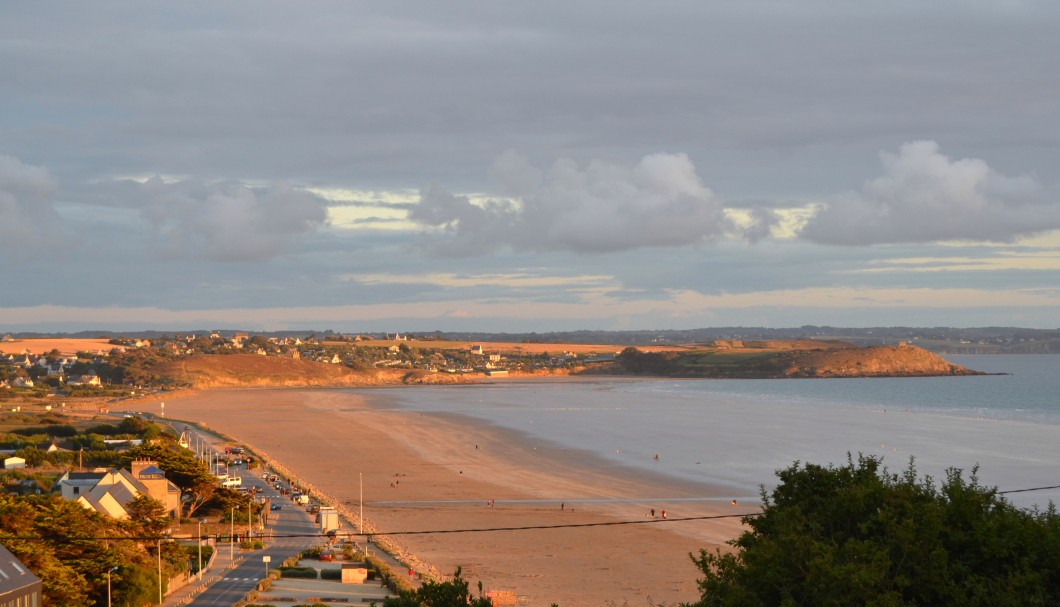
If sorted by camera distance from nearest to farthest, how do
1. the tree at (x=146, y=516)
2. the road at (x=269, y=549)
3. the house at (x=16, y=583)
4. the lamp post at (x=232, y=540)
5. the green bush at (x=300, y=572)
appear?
the house at (x=16, y=583), the road at (x=269, y=549), the green bush at (x=300, y=572), the tree at (x=146, y=516), the lamp post at (x=232, y=540)

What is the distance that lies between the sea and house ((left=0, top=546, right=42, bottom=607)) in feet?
43.9

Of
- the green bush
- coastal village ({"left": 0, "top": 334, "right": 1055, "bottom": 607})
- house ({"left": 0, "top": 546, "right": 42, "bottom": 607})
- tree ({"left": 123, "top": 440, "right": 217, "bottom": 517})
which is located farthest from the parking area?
tree ({"left": 123, "top": 440, "right": 217, "bottom": 517})

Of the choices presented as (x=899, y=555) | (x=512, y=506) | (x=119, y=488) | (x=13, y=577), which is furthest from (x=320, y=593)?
→ (x=899, y=555)

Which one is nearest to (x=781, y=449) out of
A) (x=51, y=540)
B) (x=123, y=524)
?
(x=123, y=524)

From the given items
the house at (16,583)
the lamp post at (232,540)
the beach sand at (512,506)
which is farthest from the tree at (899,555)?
the lamp post at (232,540)

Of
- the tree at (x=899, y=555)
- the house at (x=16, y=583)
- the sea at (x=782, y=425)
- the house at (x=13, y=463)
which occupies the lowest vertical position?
the sea at (x=782, y=425)

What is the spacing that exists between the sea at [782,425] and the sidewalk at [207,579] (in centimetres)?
1466

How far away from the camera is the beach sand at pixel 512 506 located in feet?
95.4

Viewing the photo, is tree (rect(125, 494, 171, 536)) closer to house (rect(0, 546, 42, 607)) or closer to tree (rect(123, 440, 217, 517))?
tree (rect(123, 440, 217, 517))

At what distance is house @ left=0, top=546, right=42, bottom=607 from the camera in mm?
19328

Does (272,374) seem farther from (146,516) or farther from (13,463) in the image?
(146,516)

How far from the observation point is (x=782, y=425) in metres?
76.1

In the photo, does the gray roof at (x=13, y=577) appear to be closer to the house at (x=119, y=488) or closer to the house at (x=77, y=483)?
the house at (x=119, y=488)

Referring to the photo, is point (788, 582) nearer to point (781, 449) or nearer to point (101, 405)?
point (781, 449)
